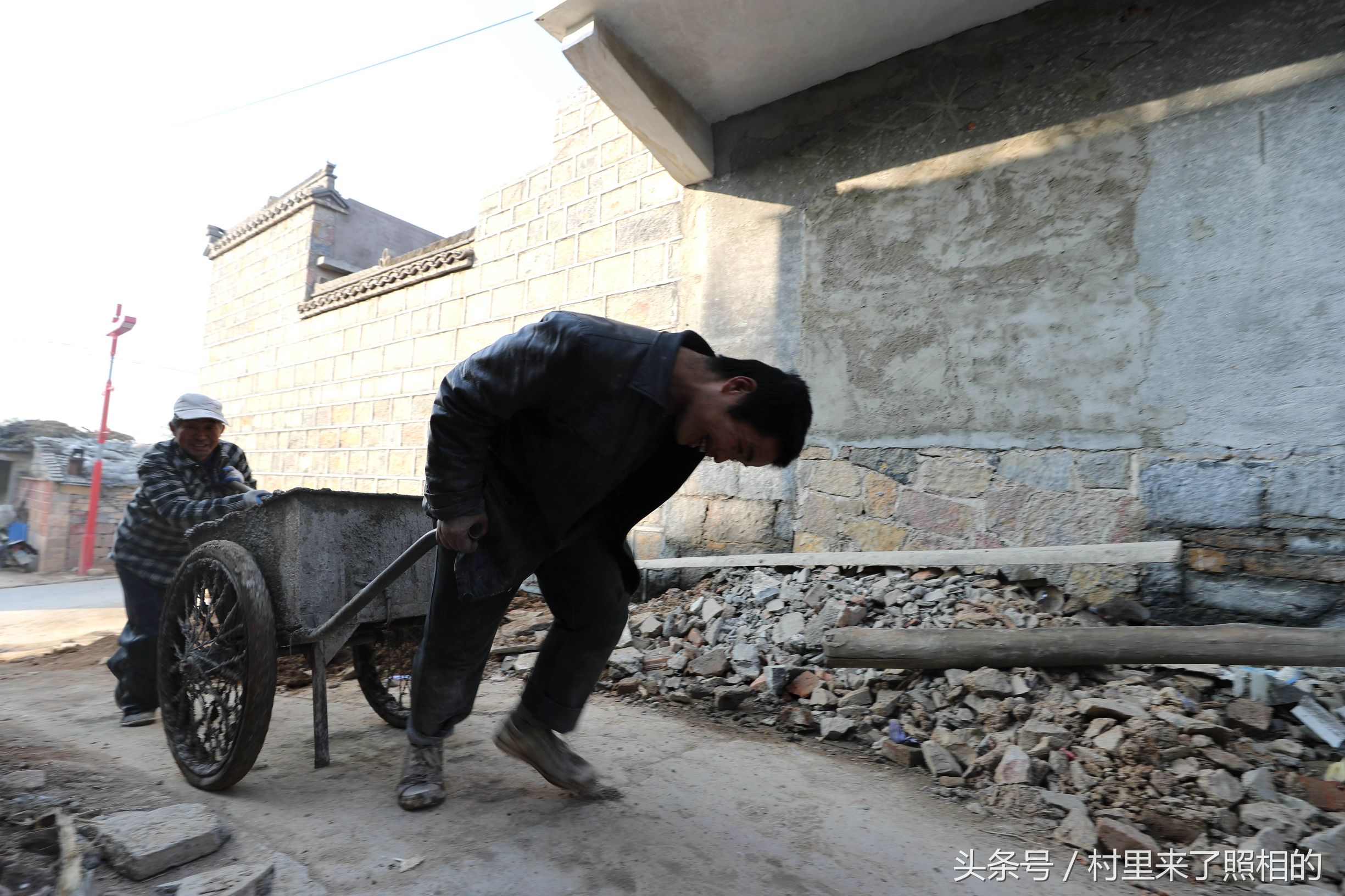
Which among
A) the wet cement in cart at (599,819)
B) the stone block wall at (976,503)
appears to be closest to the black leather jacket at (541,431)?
the wet cement in cart at (599,819)

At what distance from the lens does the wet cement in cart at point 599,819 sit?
1519 millimetres

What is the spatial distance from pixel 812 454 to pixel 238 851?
326 cm

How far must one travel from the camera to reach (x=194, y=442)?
119 inches

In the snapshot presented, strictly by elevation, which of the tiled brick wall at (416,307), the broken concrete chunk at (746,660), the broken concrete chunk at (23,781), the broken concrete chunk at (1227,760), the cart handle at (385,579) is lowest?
the broken concrete chunk at (23,781)

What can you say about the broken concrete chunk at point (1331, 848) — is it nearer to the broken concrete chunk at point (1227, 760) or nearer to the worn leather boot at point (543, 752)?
the broken concrete chunk at point (1227, 760)

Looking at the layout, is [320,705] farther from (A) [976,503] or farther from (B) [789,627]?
(A) [976,503]

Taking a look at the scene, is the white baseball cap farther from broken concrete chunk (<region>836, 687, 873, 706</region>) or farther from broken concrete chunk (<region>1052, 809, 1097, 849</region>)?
broken concrete chunk (<region>1052, 809, 1097, 849</region>)

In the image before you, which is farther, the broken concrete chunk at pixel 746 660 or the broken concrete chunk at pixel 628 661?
the broken concrete chunk at pixel 628 661

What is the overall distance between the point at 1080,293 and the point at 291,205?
9695 millimetres

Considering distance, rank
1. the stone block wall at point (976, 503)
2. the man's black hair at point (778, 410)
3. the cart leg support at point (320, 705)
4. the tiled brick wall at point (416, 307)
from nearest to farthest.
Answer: the man's black hair at point (778, 410)
the cart leg support at point (320, 705)
the stone block wall at point (976, 503)
the tiled brick wall at point (416, 307)

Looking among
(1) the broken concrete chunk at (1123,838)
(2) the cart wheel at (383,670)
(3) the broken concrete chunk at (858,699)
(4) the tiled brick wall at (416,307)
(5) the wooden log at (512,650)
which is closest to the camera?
(1) the broken concrete chunk at (1123,838)

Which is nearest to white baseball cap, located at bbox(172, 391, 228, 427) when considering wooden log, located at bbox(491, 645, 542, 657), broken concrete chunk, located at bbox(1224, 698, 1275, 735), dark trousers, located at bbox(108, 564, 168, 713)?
dark trousers, located at bbox(108, 564, 168, 713)

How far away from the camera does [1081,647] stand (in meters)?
2.61

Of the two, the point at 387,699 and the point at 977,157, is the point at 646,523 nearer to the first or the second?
the point at 387,699
